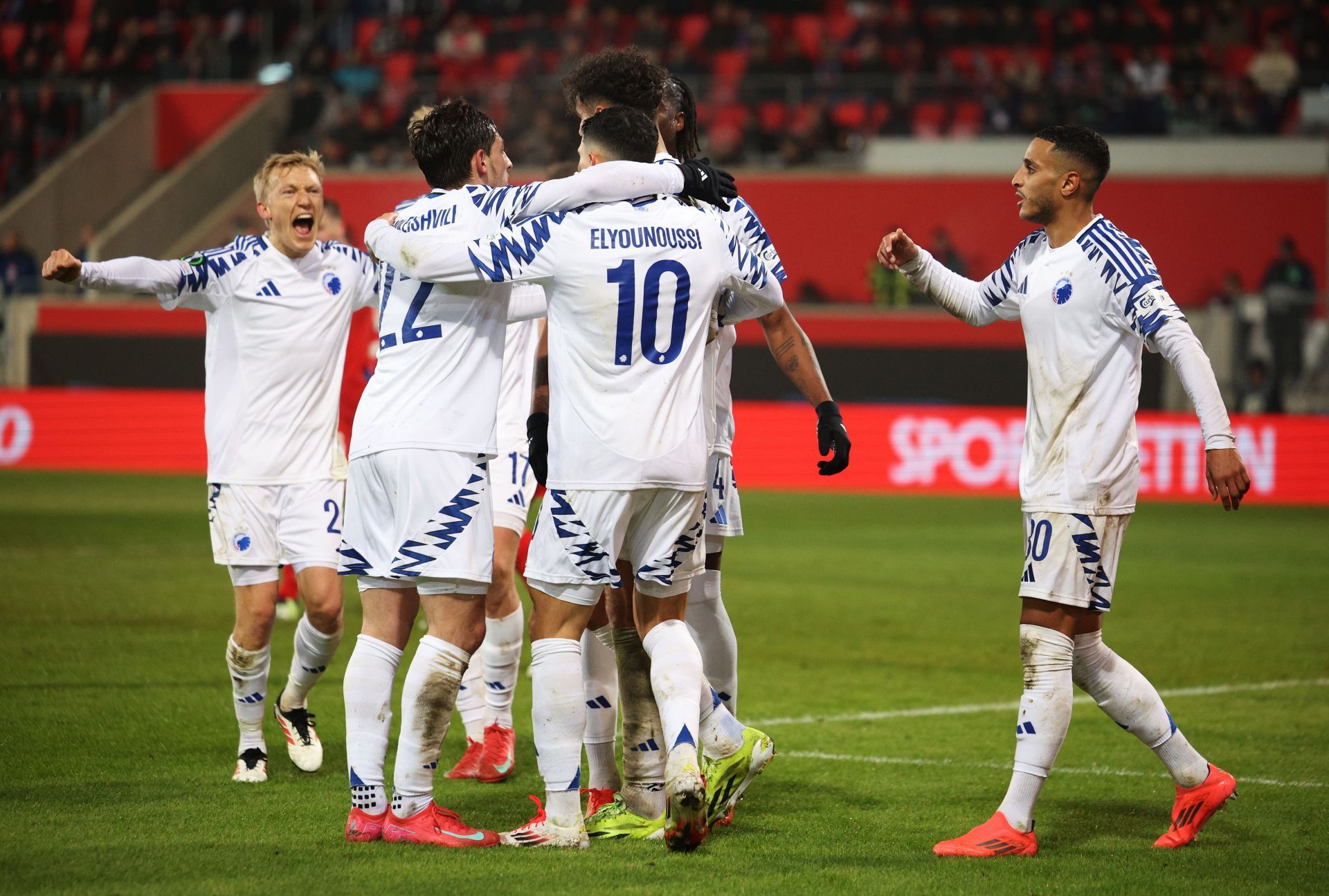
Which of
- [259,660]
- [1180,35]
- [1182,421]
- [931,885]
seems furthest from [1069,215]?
[1180,35]

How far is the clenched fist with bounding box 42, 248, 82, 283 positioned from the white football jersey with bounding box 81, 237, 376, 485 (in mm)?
503

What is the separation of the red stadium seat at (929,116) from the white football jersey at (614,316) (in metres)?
20.9

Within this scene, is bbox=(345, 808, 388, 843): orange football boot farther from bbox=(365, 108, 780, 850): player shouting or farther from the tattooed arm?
the tattooed arm

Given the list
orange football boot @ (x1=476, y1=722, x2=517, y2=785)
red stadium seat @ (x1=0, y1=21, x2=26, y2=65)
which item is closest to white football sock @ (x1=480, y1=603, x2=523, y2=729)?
orange football boot @ (x1=476, y1=722, x2=517, y2=785)

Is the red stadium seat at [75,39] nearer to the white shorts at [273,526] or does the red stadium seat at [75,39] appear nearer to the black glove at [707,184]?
the white shorts at [273,526]

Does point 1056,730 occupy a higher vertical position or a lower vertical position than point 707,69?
lower

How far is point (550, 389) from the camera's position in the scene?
487 centimetres

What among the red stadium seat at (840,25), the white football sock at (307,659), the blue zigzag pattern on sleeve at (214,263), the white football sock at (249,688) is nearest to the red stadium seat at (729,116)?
the red stadium seat at (840,25)

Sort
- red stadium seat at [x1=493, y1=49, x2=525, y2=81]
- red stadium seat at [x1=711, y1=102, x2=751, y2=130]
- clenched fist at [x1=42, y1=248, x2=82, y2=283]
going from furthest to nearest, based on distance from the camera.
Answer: red stadium seat at [x1=493, y1=49, x2=525, y2=81]
red stadium seat at [x1=711, y1=102, x2=751, y2=130]
clenched fist at [x1=42, y1=248, x2=82, y2=283]

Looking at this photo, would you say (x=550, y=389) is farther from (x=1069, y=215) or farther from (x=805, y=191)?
(x=805, y=191)

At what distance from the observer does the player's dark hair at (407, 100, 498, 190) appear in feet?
16.5

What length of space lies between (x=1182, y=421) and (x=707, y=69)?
38.4 ft

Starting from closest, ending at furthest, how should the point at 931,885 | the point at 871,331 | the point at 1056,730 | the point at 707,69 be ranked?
the point at 931,885, the point at 1056,730, the point at 871,331, the point at 707,69

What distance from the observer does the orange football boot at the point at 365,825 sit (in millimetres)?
4930
